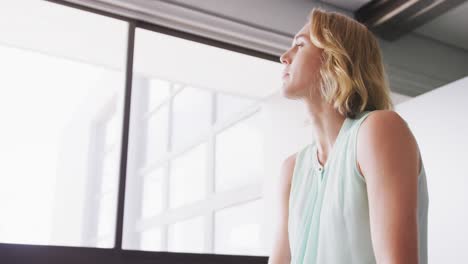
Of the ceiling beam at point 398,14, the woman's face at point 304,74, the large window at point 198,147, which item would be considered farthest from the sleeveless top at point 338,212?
the ceiling beam at point 398,14

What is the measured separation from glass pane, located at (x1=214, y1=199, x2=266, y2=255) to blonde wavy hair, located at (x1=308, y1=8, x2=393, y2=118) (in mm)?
2198

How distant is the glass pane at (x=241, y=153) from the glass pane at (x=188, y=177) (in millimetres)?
338

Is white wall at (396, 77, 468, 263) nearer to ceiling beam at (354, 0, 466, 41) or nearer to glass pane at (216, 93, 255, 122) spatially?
ceiling beam at (354, 0, 466, 41)

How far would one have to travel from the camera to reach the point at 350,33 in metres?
1.16

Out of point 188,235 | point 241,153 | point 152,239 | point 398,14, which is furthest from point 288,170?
point 152,239

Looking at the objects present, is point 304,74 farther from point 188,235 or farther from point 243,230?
point 188,235

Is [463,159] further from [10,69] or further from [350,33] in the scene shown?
[10,69]

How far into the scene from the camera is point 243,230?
3.43 metres

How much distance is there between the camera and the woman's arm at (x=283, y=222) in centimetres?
123

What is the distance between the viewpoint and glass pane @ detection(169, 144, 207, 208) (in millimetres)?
4063

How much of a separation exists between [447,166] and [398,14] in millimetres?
817

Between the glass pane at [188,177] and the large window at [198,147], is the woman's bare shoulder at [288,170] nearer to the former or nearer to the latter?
the large window at [198,147]

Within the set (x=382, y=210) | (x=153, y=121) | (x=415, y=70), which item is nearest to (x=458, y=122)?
(x=415, y=70)

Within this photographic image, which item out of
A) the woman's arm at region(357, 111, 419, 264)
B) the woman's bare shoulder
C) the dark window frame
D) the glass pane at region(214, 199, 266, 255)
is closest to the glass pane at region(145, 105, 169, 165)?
the glass pane at region(214, 199, 266, 255)
